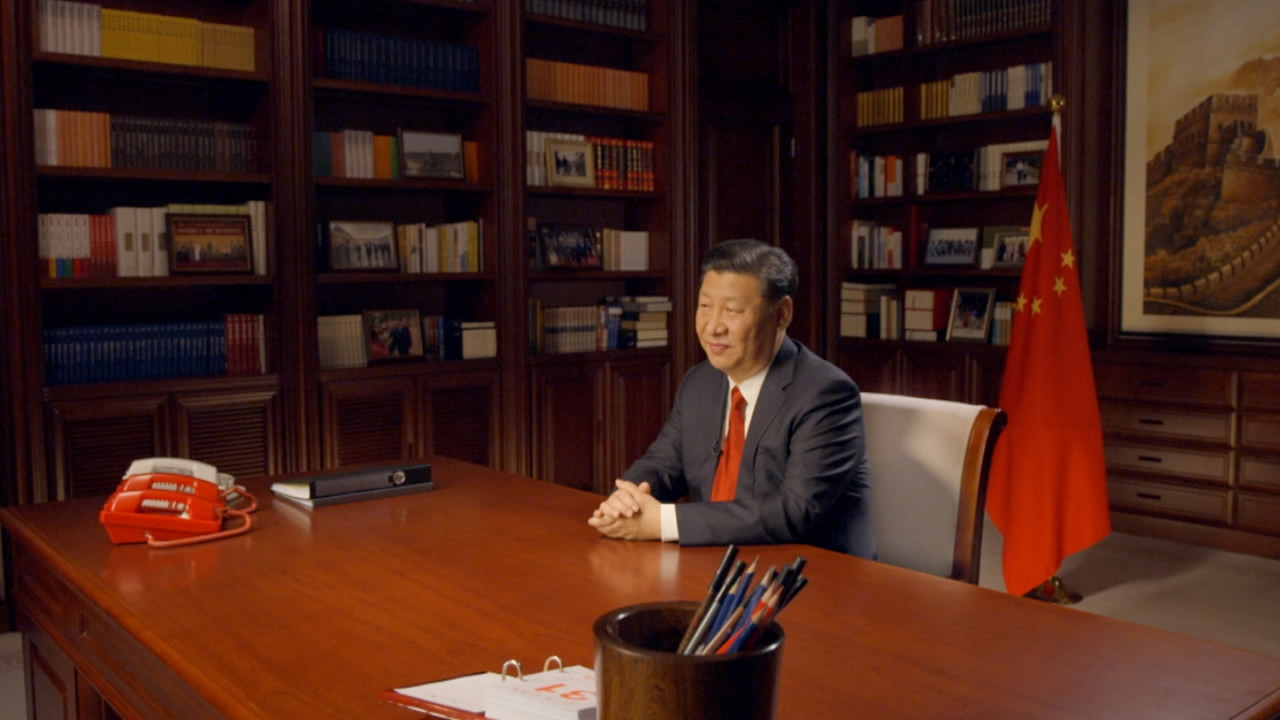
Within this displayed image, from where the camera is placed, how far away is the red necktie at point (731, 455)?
2.19 metres

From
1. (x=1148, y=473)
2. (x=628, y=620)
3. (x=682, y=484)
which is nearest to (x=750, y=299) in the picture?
(x=682, y=484)

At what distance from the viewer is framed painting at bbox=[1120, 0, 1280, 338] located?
15.2ft

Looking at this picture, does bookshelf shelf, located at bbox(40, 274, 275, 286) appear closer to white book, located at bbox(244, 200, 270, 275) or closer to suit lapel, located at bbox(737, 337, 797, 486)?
white book, located at bbox(244, 200, 270, 275)

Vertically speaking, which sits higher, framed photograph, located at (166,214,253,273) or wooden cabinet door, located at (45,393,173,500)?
framed photograph, located at (166,214,253,273)

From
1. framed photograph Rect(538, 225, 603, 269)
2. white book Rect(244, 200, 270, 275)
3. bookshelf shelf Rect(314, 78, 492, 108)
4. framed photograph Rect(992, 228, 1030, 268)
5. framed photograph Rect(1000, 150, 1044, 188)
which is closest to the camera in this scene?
white book Rect(244, 200, 270, 275)

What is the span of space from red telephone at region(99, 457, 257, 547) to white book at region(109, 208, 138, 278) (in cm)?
228

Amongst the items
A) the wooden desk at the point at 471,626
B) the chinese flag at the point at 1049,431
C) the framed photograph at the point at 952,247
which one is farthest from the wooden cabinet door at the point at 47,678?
the framed photograph at the point at 952,247

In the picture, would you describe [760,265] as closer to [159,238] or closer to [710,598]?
[710,598]

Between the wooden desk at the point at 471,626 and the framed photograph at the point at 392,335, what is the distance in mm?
2464

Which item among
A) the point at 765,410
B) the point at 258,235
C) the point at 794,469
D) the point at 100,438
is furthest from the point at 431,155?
the point at 794,469

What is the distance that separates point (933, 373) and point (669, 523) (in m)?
3.94

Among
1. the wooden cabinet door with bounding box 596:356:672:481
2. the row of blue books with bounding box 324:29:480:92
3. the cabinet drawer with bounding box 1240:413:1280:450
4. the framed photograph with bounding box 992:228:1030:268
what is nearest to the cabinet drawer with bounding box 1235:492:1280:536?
the cabinet drawer with bounding box 1240:413:1280:450

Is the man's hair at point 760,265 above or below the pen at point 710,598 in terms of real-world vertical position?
above

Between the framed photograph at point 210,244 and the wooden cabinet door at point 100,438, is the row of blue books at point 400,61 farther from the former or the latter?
the wooden cabinet door at point 100,438
